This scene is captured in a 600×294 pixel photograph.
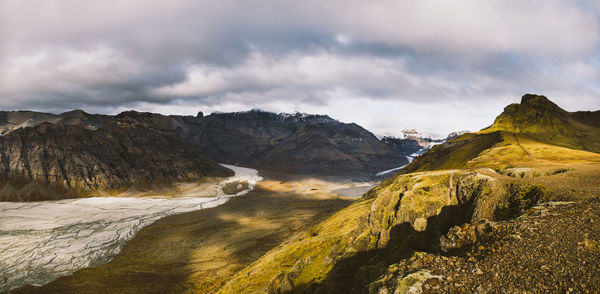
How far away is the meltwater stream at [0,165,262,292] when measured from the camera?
6581 centimetres

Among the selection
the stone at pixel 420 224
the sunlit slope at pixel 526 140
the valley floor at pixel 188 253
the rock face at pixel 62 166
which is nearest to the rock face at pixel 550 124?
the sunlit slope at pixel 526 140

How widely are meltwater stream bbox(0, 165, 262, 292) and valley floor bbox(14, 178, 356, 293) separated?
6.83 metres

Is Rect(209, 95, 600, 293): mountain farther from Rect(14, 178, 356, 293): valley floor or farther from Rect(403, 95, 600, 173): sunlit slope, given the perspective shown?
Rect(14, 178, 356, 293): valley floor

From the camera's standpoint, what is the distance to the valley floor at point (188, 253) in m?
50.8

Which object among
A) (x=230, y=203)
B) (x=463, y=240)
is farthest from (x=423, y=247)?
(x=230, y=203)

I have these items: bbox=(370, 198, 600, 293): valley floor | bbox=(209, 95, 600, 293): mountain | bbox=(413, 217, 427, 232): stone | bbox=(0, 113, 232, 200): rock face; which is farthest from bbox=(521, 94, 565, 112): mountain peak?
bbox=(0, 113, 232, 200): rock face

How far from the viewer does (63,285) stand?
53281mm

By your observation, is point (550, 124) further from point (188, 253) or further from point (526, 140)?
point (188, 253)

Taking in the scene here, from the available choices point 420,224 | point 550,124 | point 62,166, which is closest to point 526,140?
point 550,124

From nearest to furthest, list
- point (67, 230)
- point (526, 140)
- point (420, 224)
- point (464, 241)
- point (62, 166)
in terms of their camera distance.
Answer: point (464, 241)
point (420, 224)
point (526, 140)
point (67, 230)
point (62, 166)

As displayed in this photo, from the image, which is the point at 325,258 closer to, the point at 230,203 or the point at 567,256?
the point at 567,256

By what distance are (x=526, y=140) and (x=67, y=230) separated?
143m

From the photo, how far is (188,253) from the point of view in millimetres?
67812

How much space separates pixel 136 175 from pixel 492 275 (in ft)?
683
